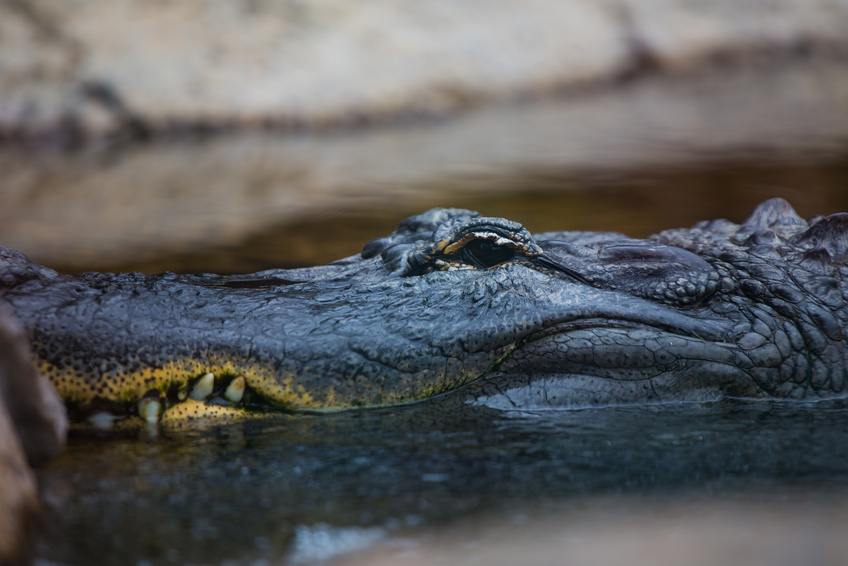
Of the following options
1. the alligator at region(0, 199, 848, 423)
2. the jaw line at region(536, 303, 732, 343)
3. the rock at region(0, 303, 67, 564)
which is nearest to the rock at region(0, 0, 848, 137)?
the alligator at region(0, 199, 848, 423)

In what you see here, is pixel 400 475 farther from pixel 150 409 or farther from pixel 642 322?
pixel 642 322

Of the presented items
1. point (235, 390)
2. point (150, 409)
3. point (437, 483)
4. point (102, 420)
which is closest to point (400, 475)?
point (437, 483)

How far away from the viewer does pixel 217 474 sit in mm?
2369

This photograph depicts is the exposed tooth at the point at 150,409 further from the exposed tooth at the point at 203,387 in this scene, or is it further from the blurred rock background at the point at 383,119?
the blurred rock background at the point at 383,119

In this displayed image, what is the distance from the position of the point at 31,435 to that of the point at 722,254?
2.49 metres

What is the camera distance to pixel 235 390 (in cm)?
268

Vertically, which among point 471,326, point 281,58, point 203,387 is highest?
point 281,58

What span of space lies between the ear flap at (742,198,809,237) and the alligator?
0.52 feet

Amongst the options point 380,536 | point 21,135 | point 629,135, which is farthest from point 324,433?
point 21,135

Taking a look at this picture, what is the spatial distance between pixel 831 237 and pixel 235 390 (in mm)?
2341

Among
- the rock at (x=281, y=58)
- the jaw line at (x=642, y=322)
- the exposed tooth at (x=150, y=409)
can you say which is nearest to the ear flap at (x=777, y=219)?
the jaw line at (x=642, y=322)

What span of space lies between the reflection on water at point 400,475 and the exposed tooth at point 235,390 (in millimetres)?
97

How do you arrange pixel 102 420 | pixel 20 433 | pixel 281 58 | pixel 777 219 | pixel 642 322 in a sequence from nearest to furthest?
pixel 20 433 → pixel 102 420 → pixel 642 322 → pixel 777 219 → pixel 281 58

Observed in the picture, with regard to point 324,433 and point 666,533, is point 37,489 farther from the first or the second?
point 666,533
